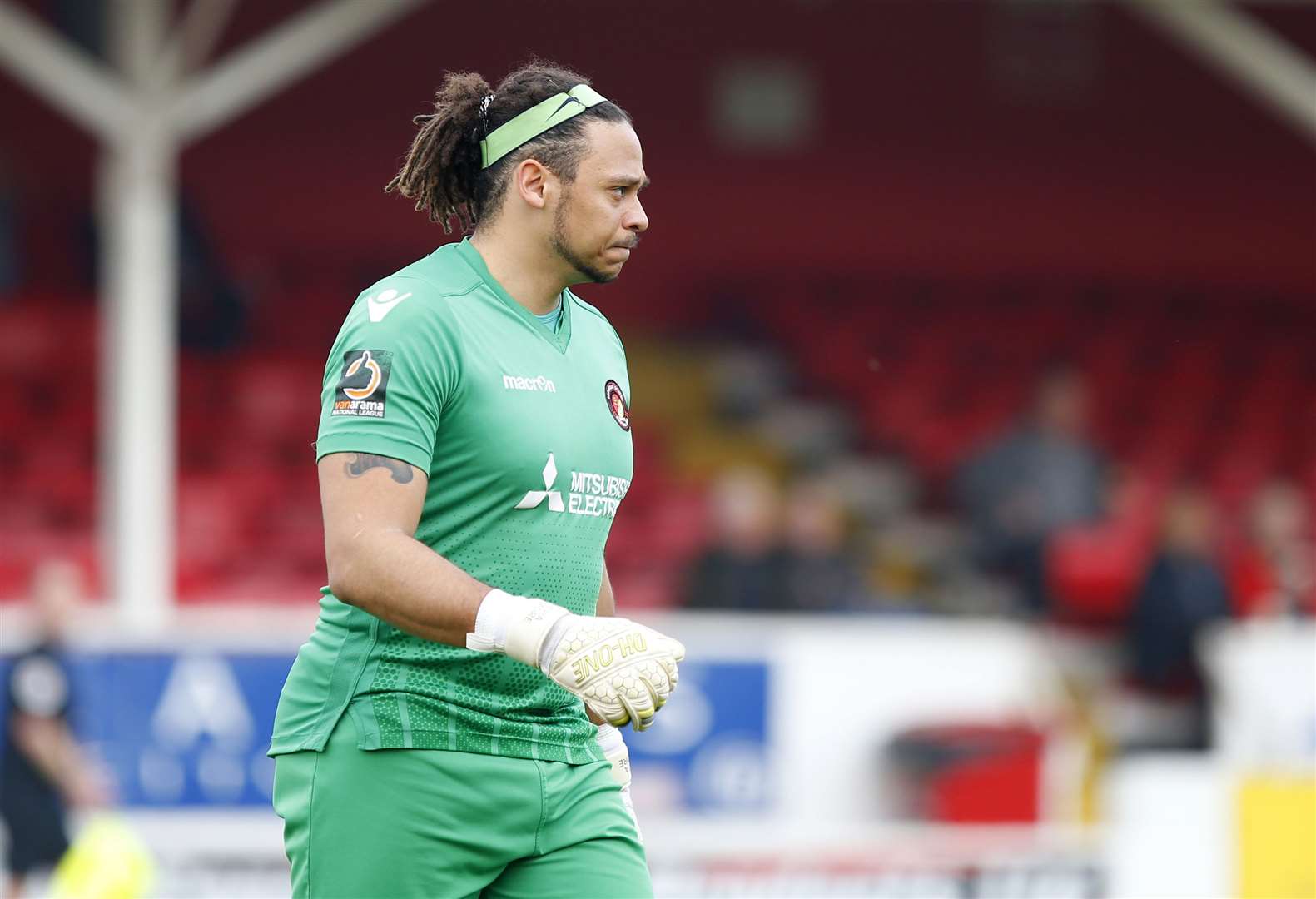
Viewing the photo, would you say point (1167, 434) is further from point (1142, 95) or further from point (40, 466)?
point (40, 466)

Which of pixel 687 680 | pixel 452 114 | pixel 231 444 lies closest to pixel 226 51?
pixel 231 444

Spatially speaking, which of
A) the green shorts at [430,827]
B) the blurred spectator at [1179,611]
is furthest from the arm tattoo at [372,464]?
the blurred spectator at [1179,611]

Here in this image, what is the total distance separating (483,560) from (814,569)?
26.0 ft

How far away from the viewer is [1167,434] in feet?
46.9

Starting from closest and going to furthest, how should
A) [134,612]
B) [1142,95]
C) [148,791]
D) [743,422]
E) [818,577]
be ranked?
[148,791]
[134,612]
[818,577]
[743,422]
[1142,95]

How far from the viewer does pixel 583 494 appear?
3.29 metres

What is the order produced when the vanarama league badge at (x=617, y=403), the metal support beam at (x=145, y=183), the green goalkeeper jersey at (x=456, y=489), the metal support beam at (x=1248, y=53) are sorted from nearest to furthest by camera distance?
the green goalkeeper jersey at (x=456, y=489) → the vanarama league badge at (x=617, y=403) → the metal support beam at (x=145, y=183) → the metal support beam at (x=1248, y=53)

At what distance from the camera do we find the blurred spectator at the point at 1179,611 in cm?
1120

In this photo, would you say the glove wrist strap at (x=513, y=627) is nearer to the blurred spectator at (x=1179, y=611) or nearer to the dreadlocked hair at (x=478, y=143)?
the dreadlocked hair at (x=478, y=143)

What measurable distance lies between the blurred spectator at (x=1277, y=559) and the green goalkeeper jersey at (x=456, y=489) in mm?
8518

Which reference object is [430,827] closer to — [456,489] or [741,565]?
[456,489]

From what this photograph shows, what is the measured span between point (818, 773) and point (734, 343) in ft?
15.2

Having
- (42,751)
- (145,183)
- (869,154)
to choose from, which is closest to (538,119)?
(42,751)

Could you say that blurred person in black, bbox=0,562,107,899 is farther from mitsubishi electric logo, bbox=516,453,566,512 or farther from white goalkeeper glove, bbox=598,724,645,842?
mitsubishi electric logo, bbox=516,453,566,512
